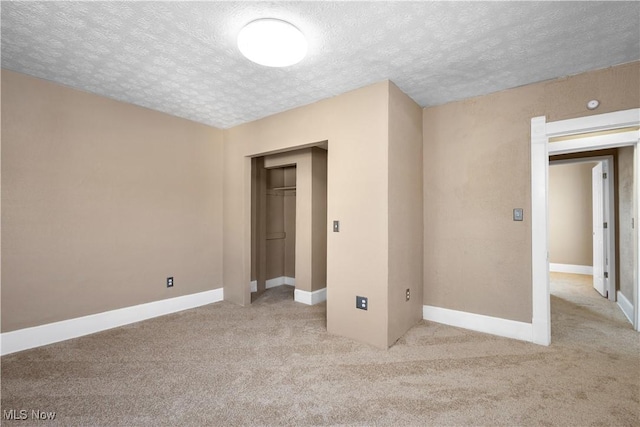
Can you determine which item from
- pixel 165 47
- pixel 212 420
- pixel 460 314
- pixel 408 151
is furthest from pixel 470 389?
pixel 165 47

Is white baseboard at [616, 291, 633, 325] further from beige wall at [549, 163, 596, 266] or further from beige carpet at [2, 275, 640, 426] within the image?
beige wall at [549, 163, 596, 266]

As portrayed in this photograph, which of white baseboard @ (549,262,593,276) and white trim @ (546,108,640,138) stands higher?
white trim @ (546,108,640,138)

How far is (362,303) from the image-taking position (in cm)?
285

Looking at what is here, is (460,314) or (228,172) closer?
(460,314)

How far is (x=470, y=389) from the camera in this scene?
205cm

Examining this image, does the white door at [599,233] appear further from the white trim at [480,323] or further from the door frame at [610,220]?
the white trim at [480,323]

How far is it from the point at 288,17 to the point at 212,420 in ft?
8.23

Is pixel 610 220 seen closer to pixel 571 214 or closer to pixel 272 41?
pixel 571 214

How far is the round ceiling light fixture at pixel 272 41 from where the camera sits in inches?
75.0

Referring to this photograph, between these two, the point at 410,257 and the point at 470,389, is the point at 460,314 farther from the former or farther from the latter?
the point at 470,389

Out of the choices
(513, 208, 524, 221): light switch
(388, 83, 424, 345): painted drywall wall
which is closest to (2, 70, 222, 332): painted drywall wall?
(388, 83, 424, 345): painted drywall wall

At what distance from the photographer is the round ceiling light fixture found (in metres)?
1.91

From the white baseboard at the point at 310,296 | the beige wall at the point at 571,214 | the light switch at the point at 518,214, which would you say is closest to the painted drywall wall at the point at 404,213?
the light switch at the point at 518,214

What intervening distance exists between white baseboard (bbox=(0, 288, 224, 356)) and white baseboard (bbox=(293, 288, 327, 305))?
1220 mm
